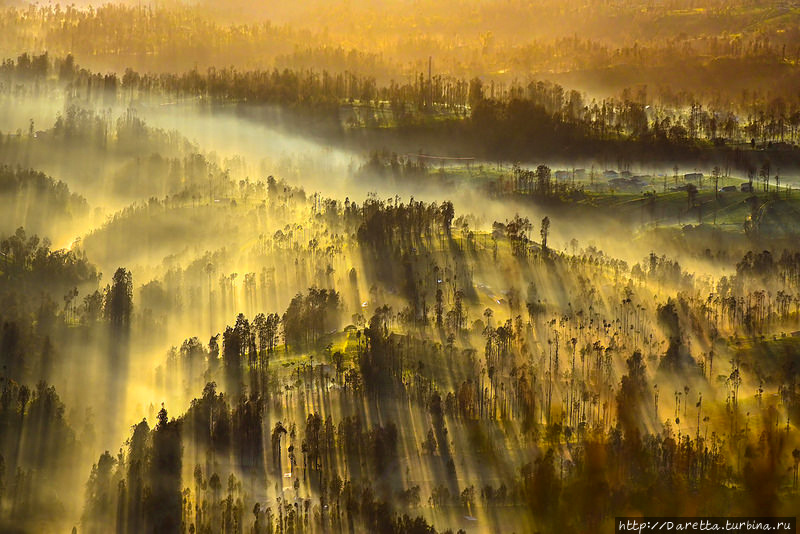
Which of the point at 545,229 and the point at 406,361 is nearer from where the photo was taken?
the point at 406,361

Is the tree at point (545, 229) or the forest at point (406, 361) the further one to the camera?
the tree at point (545, 229)

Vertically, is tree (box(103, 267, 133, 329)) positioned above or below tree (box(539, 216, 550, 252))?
below

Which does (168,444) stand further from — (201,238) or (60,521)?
(201,238)

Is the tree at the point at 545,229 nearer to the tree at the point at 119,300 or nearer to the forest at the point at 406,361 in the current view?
the forest at the point at 406,361

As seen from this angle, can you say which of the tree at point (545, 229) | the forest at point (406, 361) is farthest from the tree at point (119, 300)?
the tree at point (545, 229)

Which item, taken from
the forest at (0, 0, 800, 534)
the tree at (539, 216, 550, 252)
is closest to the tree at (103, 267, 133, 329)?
the forest at (0, 0, 800, 534)

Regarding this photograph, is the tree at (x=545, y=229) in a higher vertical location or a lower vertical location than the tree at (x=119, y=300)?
higher

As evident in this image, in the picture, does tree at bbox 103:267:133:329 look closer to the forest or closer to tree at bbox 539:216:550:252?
the forest

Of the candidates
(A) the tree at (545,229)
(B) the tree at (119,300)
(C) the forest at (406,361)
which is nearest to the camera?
(C) the forest at (406,361)

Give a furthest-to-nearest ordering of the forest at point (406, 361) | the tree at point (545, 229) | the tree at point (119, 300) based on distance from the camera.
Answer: the tree at point (545, 229), the tree at point (119, 300), the forest at point (406, 361)

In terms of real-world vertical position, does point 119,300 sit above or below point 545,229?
below

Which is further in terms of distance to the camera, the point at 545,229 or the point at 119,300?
the point at 545,229
